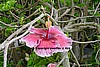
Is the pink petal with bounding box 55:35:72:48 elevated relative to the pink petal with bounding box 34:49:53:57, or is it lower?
elevated

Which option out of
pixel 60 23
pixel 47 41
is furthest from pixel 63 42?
pixel 60 23

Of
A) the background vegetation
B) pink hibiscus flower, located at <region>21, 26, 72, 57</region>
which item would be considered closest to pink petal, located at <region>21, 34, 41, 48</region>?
pink hibiscus flower, located at <region>21, 26, 72, 57</region>

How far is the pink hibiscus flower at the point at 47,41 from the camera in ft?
2.70

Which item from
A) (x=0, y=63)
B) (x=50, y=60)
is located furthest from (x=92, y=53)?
(x=0, y=63)

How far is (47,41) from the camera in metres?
0.85

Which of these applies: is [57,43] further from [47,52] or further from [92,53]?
[92,53]

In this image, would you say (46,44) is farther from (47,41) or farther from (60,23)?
(60,23)

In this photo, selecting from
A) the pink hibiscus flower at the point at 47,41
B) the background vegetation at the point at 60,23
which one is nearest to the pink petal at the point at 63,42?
the pink hibiscus flower at the point at 47,41

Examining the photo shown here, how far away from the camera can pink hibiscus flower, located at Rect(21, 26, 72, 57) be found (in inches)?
32.4

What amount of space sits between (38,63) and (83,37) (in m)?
0.51

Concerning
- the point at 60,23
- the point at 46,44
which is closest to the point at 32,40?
the point at 46,44

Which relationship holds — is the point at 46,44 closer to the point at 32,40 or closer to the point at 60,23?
the point at 32,40

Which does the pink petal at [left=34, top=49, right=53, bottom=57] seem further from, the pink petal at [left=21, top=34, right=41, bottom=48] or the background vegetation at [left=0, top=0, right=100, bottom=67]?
the background vegetation at [left=0, top=0, right=100, bottom=67]

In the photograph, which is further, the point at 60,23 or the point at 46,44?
the point at 60,23
